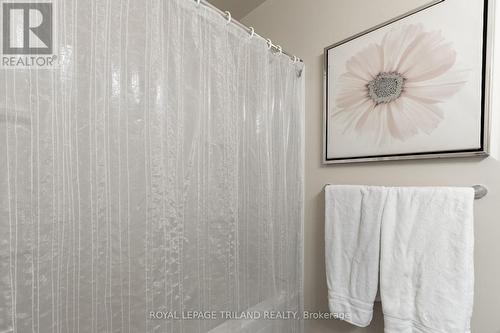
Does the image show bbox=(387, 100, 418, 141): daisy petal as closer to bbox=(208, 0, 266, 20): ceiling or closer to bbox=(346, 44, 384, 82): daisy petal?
bbox=(346, 44, 384, 82): daisy petal

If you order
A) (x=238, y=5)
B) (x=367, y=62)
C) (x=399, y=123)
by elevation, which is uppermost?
(x=238, y=5)

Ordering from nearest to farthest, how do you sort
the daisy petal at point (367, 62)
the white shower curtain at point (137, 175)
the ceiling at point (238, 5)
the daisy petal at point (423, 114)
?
the white shower curtain at point (137, 175) < the daisy petal at point (423, 114) < the daisy petal at point (367, 62) < the ceiling at point (238, 5)

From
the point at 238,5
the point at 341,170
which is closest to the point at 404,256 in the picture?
the point at 341,170

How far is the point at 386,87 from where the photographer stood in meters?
0.98

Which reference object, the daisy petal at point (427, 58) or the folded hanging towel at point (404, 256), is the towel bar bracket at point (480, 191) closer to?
the folded hanging towel at point (404, 256)

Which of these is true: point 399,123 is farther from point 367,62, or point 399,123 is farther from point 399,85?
point 367,62

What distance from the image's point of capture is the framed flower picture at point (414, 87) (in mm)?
801

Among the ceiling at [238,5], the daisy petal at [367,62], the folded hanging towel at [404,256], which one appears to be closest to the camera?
the folded hanging towel at [404,256]

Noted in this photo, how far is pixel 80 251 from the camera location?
1.94 feet

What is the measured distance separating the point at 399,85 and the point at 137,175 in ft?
3.13

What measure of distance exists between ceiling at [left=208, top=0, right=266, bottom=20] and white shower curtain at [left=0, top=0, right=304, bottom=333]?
0.60 meters

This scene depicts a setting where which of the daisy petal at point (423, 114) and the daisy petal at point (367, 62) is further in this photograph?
the daisy petal at point (367, 62)

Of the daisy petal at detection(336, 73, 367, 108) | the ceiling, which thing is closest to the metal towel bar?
the daisy petal at detection(336, 73, 367, 108)

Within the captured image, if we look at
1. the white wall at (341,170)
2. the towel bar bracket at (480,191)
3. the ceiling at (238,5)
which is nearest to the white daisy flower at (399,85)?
the white wall at (341,170)
